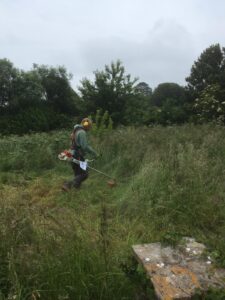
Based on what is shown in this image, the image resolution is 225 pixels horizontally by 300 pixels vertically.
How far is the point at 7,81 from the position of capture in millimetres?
38688

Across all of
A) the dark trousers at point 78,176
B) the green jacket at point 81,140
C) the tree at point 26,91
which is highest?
the tree at point 26,91

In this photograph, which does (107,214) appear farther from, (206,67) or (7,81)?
(7,81)

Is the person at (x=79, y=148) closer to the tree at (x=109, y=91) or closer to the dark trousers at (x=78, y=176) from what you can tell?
the dark trousers at (x=78, y=176)

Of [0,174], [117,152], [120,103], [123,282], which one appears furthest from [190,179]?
[120,103]

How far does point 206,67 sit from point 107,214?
3515cm

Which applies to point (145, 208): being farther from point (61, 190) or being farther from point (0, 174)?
point (0, 174)

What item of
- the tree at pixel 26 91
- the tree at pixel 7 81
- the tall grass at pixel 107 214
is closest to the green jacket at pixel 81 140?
the tall grass at pixel 107 214

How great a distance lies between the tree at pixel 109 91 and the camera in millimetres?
31234

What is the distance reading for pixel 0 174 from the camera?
9.53 meters

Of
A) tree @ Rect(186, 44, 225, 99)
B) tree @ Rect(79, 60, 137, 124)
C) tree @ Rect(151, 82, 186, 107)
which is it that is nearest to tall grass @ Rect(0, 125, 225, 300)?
tree @ Rect(79, 60, 137, 124)

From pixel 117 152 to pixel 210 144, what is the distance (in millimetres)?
3051

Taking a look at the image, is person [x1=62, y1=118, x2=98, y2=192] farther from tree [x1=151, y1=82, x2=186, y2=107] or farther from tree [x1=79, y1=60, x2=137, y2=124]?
tree [x1=151, y1=82, x2=186, y2=107]

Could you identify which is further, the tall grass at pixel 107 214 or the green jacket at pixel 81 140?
the green jacket at pixel 81 140

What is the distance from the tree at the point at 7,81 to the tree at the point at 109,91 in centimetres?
1066
